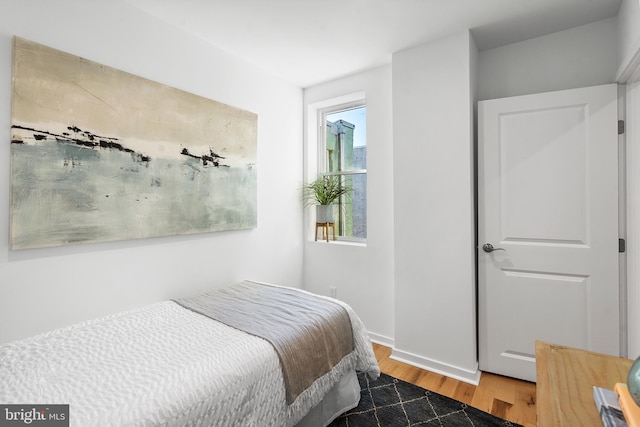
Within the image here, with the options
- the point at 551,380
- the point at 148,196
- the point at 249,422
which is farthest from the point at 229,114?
the point at 551,380

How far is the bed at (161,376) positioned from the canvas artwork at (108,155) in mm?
544

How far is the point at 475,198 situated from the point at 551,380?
1.66 metres

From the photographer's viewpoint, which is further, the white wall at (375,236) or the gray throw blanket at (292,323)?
the white wall at (375,236)

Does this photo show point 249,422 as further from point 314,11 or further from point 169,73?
point 314,11

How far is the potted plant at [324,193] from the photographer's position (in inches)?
123

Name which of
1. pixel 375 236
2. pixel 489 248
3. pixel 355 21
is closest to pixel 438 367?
pixel 489 248

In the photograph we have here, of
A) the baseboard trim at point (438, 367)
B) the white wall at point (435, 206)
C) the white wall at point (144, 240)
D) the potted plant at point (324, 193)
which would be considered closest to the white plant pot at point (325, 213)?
the potted plant at point (324, 193)

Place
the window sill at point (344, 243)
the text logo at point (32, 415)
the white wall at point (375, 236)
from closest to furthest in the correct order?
the text logo at point (32, 415)
the white wall at point (375, 236)
the window sill at point (344, 243)

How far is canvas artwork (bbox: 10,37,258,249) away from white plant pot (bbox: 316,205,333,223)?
95 centimetres

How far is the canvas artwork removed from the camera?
1545 millimetres

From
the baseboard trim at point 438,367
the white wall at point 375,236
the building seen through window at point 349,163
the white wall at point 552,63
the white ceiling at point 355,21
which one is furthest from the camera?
the building seen through window at point 349,163

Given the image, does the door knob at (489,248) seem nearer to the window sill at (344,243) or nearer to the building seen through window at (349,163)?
the window sill at (344,243)

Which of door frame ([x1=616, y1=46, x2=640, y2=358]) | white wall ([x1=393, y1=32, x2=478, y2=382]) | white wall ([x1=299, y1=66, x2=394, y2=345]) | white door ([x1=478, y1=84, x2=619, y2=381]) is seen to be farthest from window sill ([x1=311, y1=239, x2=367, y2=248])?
door frame ([x1=616, y1=46, x2=640, y2=358])

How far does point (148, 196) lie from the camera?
2.01 meters
